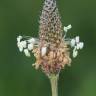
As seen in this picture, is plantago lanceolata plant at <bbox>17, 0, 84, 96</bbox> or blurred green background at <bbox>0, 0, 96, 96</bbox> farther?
blurred green background at <bbox>0, 0, 96, 96</bbox>

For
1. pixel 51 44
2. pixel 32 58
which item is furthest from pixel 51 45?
pixel 32 58

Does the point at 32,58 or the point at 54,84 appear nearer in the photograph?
the point at 54,84

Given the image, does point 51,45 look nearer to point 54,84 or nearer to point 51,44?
point 51,44

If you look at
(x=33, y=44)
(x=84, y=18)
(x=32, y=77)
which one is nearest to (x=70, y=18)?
(x=84, y=18)

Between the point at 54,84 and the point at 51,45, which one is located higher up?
the point at 51,45

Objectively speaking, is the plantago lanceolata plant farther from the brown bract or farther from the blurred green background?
the blurred green background

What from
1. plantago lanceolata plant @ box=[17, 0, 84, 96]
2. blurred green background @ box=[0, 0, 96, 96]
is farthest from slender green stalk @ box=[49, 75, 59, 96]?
blurred green background @ box=[0, 0, 96, 96]
